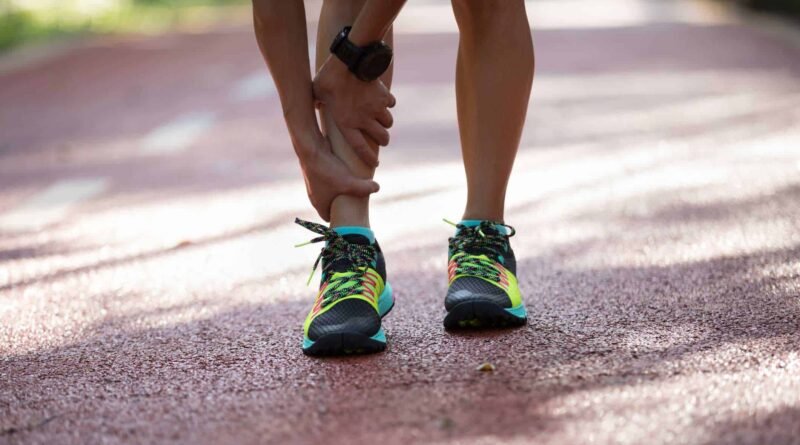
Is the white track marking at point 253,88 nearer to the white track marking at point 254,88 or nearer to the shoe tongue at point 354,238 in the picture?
the white track marking at point 254,88

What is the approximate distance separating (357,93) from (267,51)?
245 millimetres

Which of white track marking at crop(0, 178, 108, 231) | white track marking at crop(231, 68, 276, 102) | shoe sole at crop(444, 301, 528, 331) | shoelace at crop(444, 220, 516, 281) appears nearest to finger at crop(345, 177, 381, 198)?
shoelace at crop(444, 220, 516, 281)

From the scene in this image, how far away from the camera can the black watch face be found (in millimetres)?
2742

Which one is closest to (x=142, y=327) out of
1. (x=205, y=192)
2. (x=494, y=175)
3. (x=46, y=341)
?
(x=46, y=341)

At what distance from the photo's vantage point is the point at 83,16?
1995 centimetres

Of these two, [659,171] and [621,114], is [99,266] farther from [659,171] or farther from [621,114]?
[621,114]

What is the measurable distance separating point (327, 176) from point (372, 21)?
0.37 m

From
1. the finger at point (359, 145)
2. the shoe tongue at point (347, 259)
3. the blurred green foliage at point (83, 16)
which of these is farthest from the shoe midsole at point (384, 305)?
the blurred green foliage at point (83, 16)

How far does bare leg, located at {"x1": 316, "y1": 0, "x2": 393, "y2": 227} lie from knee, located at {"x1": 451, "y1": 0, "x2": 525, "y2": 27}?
241 millimetres

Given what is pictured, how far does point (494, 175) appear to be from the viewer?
2.87 m

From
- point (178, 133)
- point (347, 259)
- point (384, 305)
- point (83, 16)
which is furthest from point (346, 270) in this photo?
point (83, 16)

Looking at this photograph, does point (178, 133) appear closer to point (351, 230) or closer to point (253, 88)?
point (253, 88)

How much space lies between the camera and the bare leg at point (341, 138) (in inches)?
110

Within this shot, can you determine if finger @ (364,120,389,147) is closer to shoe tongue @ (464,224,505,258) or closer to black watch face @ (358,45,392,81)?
black watch face @ (358,45,392,81)
